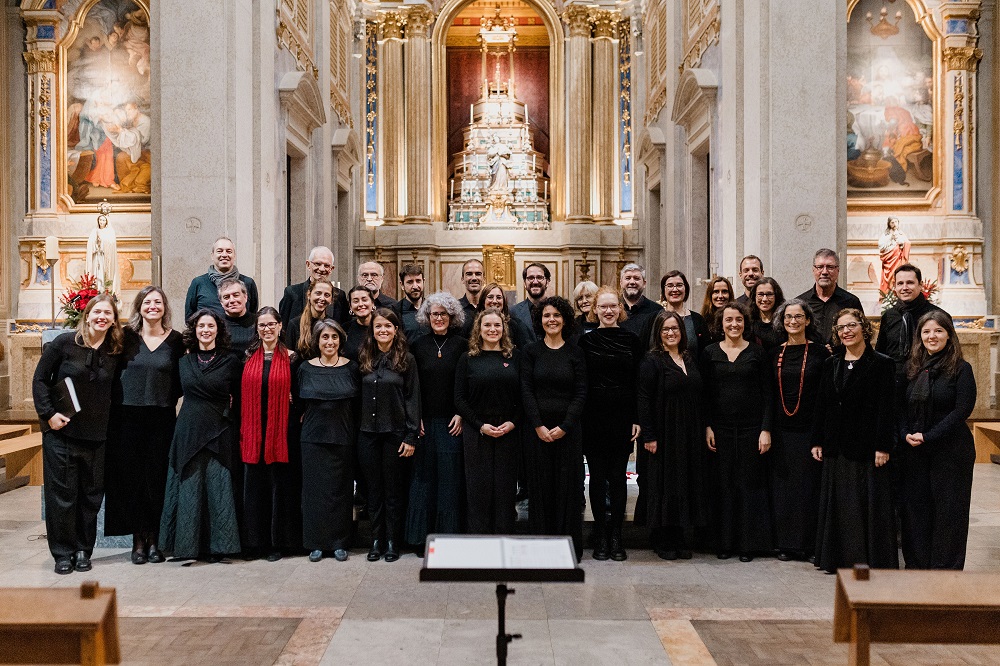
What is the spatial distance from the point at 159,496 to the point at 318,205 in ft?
29.6

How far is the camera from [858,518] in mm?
5828

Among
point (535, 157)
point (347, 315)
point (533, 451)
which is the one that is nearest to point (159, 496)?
point (347, 315)

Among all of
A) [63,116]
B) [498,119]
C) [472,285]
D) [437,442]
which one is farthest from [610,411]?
[498,119]

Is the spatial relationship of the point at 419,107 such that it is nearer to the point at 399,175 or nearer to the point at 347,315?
the point at 399,175

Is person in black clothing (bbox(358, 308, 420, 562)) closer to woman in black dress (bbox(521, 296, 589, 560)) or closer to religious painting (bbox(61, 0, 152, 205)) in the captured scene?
woman in black dress (bbox(521, 296, 589, 560))

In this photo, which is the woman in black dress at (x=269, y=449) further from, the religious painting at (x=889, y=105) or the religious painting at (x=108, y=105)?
the religious painting at (x=889, y=105)

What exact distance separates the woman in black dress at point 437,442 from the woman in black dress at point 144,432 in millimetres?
1577

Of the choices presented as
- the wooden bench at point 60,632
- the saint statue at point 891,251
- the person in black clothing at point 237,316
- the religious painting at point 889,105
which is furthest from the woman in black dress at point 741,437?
the religious painting at point 889,105

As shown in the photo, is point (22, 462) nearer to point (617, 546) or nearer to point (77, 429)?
point (77, 429)

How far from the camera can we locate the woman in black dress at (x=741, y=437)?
20.5ft

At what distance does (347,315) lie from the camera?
712 cm

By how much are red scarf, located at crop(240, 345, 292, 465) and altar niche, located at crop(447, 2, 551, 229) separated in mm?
13687

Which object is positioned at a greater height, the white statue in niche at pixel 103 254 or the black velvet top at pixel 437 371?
the white statue in niche at pixel 103 254

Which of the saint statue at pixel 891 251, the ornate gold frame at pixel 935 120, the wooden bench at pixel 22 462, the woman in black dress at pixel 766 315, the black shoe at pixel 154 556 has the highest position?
the ornate gold frame at pixel 935 120
